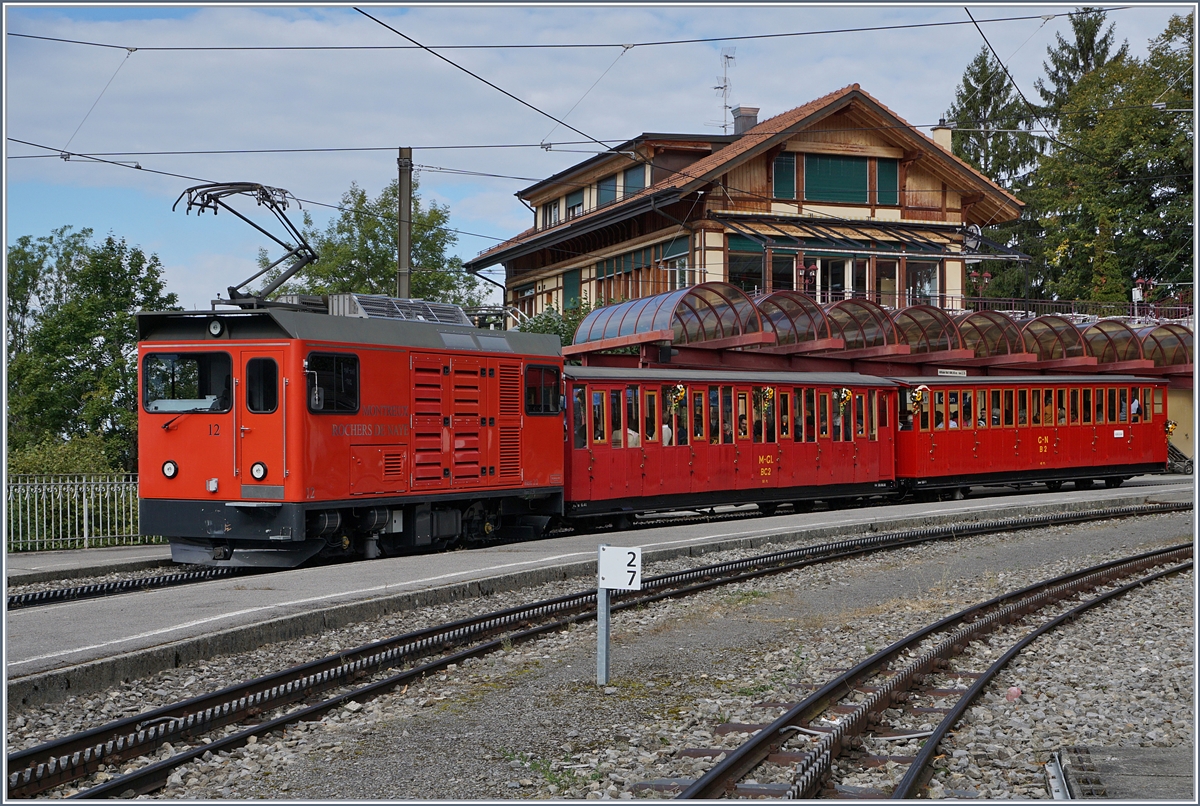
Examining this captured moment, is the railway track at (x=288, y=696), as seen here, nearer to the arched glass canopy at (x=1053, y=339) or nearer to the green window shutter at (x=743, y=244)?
the arched glass canopy at (x=1053, y=339)

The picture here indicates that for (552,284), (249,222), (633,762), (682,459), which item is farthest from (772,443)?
(552,284)

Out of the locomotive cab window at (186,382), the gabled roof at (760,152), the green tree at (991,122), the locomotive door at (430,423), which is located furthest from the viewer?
the green tree at (991,122)

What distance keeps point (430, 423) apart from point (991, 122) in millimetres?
53299

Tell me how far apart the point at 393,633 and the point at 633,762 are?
460cm

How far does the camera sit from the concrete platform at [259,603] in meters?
8.80

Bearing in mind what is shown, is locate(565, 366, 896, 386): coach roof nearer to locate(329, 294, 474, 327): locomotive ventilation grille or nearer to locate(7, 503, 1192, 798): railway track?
locate(329, 294, 474, 327): locomotive ventilation grille

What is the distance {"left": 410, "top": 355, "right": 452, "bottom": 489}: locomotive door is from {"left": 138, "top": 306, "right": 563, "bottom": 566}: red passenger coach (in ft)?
0.06

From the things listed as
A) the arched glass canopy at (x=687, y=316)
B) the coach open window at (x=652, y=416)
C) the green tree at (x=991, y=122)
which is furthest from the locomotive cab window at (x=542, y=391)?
the green tree at (x=991, y=122)

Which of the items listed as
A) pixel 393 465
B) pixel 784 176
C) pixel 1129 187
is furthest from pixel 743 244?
pixel 393 465

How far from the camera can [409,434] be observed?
50.8ft

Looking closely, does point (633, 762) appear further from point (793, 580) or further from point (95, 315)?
point (95, 315)

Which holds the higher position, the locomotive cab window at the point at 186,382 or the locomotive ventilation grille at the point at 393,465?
the locomotive cab window at the point at 186,382

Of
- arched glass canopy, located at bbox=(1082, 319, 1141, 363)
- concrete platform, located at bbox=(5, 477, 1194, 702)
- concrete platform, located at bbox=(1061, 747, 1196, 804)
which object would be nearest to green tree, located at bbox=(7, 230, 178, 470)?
concrete platform, located at bbox=(5, 477, 1194, 702)

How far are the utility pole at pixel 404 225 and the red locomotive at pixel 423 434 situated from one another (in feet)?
9.82
